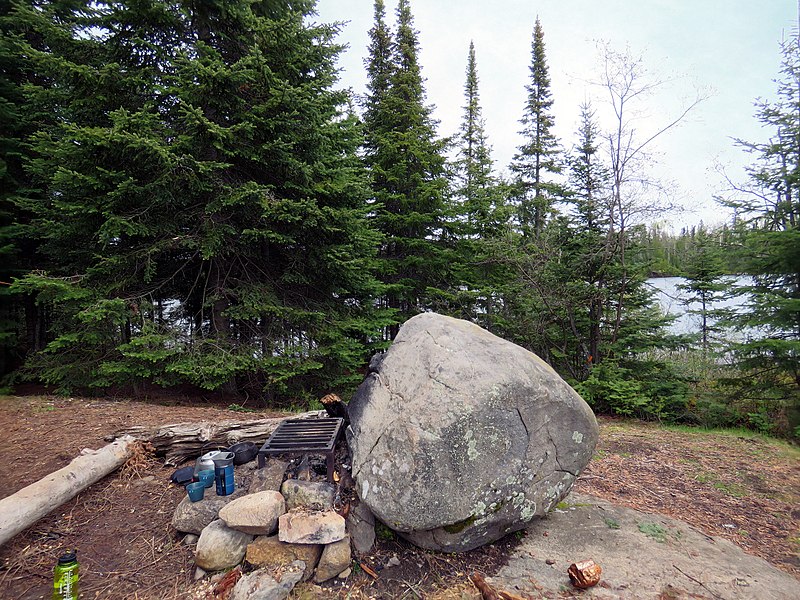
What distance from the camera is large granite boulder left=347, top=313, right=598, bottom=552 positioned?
2525 mm

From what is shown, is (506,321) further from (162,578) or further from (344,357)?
(162,578)

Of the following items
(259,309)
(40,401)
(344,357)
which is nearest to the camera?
(40,401)

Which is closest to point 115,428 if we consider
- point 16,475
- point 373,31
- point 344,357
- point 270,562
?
point 16,475

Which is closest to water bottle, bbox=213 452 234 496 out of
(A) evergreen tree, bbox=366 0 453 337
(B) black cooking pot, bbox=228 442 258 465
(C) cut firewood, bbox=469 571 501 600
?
(B) black cooking pot, bbox=228 442 258 465

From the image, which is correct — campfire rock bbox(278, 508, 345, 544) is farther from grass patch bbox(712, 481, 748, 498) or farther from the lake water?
the lake water

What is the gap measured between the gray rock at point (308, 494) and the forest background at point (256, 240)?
3.33 m

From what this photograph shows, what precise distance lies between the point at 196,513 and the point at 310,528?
1008 millimetres

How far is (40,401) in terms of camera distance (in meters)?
5.61

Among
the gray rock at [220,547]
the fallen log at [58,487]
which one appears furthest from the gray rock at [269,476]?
the fallen log at [58,487]

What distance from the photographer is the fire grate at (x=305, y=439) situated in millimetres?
3151

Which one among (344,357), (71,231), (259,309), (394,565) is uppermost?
(71,231)

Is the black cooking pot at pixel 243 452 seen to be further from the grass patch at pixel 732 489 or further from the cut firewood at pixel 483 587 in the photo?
the grass patch at pixel 732 489

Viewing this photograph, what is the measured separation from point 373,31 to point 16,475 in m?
13.0

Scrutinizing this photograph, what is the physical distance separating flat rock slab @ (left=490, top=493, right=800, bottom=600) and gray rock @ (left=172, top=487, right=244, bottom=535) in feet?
7.19
